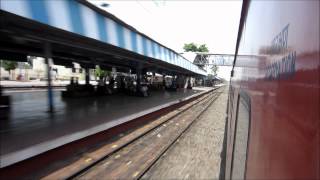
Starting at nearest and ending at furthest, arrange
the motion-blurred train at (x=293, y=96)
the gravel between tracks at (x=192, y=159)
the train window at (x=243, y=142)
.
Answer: the motion-blurred train at (x=293, y=96)
the train window at (x=243, y=142)
the gravel between tracks at (x=192, y=159)

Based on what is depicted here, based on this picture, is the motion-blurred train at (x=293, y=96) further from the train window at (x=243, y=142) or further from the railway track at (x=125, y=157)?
the railway track at (x=125, y=157)

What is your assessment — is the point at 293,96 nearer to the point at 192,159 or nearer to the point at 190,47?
the point at 192,159

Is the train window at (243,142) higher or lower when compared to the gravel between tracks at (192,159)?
higher

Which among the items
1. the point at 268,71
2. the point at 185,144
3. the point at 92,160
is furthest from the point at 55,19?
the point at 268,71

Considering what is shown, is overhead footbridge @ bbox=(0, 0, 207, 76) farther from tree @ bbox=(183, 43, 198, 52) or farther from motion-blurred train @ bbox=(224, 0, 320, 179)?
tree @ bbox=(183, 43, 198, 52)

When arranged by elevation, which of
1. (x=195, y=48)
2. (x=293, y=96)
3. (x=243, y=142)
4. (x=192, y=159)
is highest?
(x=195, y=48)

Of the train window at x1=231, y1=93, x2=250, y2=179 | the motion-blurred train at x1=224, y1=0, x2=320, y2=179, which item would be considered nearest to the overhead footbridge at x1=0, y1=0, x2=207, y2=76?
the train window at x1=231, y1=93, x2=250, y2=179

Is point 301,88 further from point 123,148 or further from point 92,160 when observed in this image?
point 123,148

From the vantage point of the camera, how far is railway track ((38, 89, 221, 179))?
646 cm

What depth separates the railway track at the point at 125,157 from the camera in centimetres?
646

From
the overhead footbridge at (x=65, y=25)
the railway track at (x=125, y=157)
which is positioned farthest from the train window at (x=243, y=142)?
the overhead footbridge at (x=65, y=25)

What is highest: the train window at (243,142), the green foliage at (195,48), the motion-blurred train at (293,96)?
the green foliage at (195,48)

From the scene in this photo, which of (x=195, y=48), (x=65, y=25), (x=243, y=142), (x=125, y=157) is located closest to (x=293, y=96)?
(x=243, y=142)

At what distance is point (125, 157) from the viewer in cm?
792
